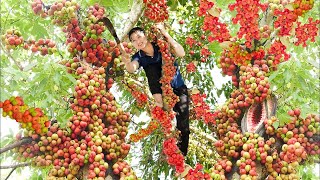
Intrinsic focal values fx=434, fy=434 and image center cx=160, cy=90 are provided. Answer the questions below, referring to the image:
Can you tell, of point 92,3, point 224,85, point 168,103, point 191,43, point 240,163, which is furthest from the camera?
point 224,85

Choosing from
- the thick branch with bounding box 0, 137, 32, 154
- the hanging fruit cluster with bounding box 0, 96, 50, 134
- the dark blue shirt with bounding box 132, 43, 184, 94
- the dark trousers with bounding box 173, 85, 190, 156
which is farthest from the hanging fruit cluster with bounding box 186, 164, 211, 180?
the thick branch with bounding box 0, 137, 32, 154

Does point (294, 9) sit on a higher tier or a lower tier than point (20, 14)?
lower

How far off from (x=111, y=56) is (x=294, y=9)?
2.30m

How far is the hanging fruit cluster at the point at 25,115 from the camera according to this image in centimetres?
433

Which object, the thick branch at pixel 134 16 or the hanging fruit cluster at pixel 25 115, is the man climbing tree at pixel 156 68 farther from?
the hanging fruit cluster at pixel 25 115

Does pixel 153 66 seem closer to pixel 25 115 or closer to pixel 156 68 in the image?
pixel 156 68

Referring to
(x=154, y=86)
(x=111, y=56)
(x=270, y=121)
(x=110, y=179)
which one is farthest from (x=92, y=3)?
(x=270, y=121)

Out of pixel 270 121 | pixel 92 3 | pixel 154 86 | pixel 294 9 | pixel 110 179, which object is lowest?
pixel 110 179

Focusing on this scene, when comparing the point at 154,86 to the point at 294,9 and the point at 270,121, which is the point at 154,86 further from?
the point at 294,9

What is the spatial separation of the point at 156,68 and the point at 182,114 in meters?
0.71

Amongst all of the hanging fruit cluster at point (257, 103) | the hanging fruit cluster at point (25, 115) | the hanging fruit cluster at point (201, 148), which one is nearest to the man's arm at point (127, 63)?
the hanging fruit cluster at point (257, 103)

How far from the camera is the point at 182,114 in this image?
18.8ft

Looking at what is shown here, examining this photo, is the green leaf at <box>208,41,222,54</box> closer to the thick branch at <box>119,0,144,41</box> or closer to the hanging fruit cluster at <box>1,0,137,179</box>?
the thick branch at <box>119,0,144,41</box>

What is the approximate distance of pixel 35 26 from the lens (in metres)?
5.94
